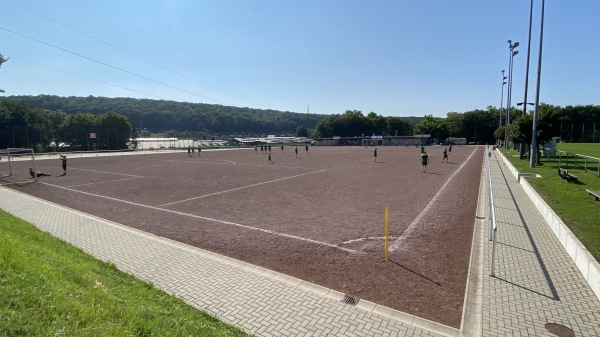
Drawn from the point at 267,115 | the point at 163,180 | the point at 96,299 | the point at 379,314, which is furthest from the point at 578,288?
the point at 267,115

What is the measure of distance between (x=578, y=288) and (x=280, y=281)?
5.58 meters

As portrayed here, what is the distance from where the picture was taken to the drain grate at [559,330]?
4.60 meters

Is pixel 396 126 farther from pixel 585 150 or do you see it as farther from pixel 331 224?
pixel 331 224

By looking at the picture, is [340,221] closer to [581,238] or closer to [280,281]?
[280,281]

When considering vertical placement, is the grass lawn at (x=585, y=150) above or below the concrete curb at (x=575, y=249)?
above

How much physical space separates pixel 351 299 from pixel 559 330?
3089mm

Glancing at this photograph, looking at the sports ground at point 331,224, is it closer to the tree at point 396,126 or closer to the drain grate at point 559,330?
the drain grate at point 559,330

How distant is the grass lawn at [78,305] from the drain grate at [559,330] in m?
4.58

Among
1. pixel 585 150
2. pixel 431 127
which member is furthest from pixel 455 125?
pixel 585 150

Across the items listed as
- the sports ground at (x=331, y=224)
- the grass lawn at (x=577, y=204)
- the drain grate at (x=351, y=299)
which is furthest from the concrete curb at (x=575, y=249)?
the drain grate at (x=351, y=299)

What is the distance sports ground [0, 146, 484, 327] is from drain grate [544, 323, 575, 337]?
1231 mm

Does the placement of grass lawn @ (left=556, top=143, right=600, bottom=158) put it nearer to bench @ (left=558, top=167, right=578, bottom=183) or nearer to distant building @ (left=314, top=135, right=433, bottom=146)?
bench @ (left=558, top=167, right=578, bottom=183)

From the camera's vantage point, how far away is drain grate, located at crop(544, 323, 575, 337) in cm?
460

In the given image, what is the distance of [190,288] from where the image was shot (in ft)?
20.7
